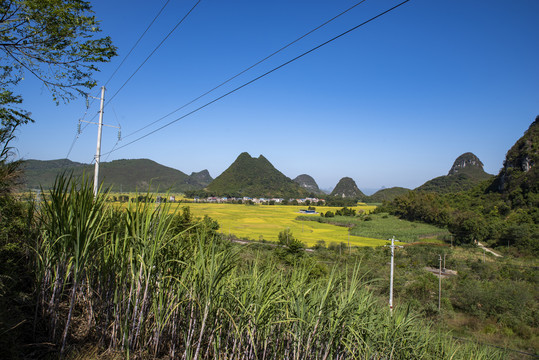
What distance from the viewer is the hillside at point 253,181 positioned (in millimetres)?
97850

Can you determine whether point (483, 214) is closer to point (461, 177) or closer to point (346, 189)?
point (461, 177)

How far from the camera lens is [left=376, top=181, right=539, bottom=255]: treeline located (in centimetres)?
3600

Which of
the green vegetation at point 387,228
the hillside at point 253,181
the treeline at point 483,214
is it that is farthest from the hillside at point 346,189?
the green vegetation at point 387,228

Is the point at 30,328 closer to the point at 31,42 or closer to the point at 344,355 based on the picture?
the point at 344,355

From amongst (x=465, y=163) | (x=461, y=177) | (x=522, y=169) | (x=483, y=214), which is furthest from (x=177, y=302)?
(x=465, y=163)

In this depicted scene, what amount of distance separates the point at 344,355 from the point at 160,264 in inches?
60.8

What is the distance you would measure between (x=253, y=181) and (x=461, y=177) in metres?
72.3

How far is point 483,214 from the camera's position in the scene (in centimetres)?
4747

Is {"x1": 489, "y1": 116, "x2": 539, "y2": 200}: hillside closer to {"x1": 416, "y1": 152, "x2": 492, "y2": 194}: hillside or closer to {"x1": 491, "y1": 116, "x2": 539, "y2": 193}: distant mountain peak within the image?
{"x1": 491, "y1": 116, "x2": 539, "y2": 193}: distant mountain peak

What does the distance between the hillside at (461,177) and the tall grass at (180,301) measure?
98.6 metres

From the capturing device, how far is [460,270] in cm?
2758

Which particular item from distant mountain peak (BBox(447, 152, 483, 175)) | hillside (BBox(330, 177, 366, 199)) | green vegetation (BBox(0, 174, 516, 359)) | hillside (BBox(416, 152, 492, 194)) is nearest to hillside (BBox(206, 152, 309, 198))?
hillside (BBox(330, 177, 366, 199))

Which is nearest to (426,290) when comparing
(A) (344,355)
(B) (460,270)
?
(B) (460,270)

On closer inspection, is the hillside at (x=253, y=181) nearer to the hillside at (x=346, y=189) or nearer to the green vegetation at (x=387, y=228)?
the hillside at (x=346, y=189)
